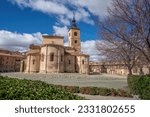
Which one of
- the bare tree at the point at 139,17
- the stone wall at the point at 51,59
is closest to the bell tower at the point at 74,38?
the stone wall at the point at 51,59

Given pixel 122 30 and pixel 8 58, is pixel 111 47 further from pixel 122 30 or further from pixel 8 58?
pixel 8 58

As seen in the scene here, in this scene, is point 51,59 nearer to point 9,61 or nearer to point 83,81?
point 83,81

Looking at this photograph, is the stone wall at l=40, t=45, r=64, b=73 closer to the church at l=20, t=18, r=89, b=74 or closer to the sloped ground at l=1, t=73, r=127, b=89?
the church at l=20, t=18, r=89, b=74

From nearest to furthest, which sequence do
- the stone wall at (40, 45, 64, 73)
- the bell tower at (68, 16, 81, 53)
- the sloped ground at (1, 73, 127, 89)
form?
1. the sloped ground at (1, 73, 127, 89)
2. the stone wall at (40, 45, 64, 73)
3. the bell tower at (68, 16, 81, 53)

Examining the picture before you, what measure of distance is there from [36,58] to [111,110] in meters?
52.5

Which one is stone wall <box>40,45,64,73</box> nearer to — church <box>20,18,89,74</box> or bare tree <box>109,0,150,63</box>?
church <box>20,18,89,74</box>

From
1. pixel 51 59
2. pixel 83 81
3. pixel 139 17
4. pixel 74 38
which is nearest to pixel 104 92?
pixel 139 17

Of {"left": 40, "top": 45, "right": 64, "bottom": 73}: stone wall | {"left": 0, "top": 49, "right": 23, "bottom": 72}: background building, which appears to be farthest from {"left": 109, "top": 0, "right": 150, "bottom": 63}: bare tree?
{"left": 0, "top": 49, "right": 23, "bottom": 72}: background building

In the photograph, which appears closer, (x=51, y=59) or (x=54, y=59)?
(x=51, y=59)

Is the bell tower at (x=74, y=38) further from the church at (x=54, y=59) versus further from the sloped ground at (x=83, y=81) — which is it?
the sloped ground at (x=83, y=81)

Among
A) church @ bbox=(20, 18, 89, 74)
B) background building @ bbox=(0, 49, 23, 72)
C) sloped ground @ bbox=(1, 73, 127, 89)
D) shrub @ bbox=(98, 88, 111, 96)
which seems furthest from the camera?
background building @ bbox=(0, 49, 23, 72)

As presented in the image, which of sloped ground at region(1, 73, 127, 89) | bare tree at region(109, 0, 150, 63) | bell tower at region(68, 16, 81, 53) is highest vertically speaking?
bell tower at region(68, 16, 81, 53)

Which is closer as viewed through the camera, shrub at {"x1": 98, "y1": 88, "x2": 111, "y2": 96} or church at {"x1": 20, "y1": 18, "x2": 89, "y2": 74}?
shrub at {"x1": 98, "y1": 88, "x2": 111, "y2": 96}

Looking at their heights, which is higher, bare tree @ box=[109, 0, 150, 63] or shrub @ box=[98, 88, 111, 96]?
bare tree @ box=[109, 0, 150, 63]
